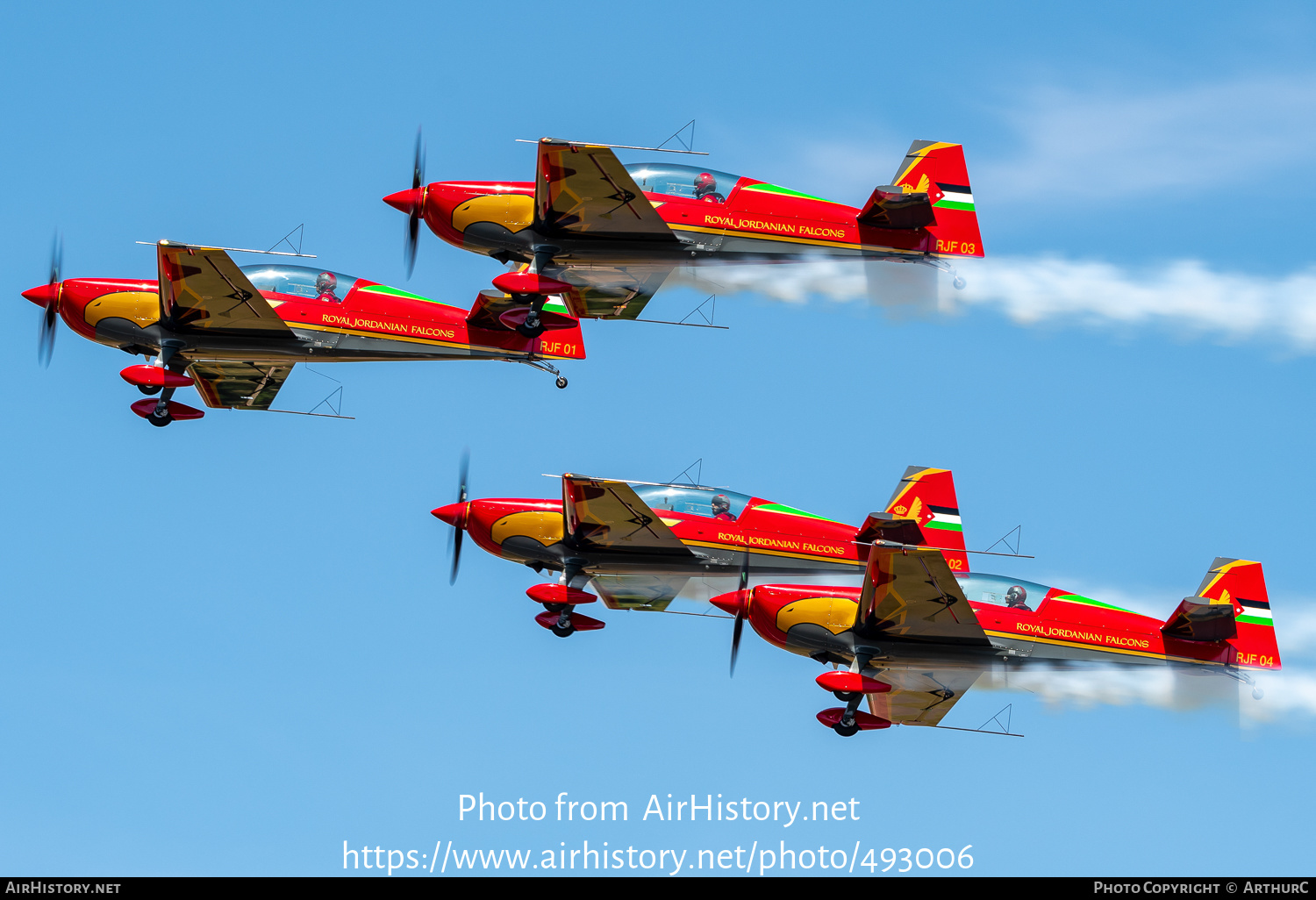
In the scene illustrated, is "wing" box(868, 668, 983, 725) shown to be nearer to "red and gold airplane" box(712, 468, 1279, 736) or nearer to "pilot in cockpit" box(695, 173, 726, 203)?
"red and gold airplane" box(712, 468, 1279, 736)

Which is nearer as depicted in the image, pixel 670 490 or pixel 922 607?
pixel 922 607

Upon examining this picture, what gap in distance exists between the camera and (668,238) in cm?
4800

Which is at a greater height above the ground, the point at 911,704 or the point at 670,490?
the point at 670,490

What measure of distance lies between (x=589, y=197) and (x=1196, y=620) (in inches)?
612

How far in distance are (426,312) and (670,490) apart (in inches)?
262

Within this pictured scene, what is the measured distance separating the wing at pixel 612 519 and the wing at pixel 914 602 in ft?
14.8

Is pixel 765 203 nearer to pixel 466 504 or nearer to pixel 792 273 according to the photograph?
pixel 792 273

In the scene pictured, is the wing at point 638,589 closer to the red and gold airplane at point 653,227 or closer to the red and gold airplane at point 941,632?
the red and gold airplane at point 941,632

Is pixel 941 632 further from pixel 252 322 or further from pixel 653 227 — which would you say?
pixel 252 322

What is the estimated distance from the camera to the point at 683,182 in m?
48.5

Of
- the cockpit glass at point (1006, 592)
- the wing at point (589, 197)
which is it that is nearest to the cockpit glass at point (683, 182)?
the wing at point (589, 197)

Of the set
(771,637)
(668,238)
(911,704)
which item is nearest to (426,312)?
(668,238)

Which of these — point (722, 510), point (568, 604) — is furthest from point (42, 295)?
point (722, 510)

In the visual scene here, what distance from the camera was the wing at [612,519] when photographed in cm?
4722
